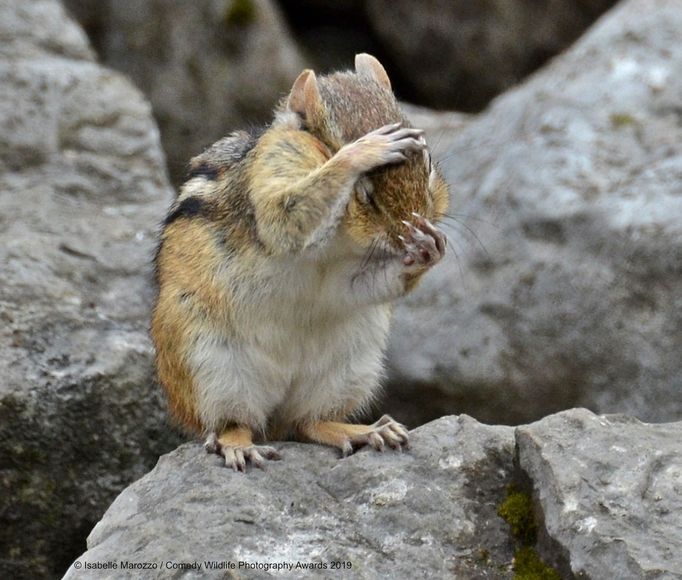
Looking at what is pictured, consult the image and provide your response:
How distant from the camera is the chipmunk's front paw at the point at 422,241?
495 cm

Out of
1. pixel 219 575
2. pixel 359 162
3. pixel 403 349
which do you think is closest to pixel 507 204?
pixel 403 349

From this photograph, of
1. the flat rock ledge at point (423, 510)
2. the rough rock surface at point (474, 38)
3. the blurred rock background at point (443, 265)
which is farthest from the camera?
the rough rock surface at point (474, 38)

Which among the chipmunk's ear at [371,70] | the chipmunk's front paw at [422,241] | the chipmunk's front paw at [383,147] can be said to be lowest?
the chipmunk's front paw at [422,241]

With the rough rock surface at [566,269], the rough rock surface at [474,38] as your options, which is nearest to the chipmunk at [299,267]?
the rough rock surface at [566,269]

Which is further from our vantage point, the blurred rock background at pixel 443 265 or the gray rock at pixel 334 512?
the blurred rock background at pixel 443 265

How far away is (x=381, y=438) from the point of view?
5414 millimetres

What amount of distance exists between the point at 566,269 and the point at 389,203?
9.63 ft

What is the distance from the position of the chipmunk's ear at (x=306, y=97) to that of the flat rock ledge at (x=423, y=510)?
1391 millimetres

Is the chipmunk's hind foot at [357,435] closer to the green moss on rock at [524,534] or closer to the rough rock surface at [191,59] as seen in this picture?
the green moss on rock at [524,534]

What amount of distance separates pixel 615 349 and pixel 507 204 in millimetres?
1213

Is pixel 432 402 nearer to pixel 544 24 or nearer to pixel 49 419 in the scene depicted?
pixel 49 419

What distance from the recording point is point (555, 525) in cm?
453

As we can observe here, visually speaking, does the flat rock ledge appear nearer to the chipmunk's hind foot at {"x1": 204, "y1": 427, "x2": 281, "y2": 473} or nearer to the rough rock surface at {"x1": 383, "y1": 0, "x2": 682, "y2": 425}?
the chipmunk's hind foot at {"x1": 204, "y1": 427, "x2": 281, "y2": 473}

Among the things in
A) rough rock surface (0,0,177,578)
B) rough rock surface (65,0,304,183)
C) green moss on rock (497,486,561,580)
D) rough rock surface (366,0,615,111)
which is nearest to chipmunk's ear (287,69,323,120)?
green moss on rock (497,486,561,580)
